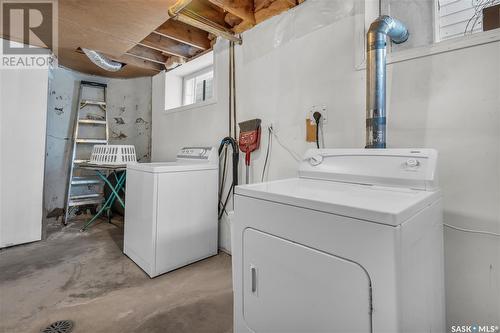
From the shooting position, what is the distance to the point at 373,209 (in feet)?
2.38

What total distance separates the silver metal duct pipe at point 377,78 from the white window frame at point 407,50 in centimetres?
14

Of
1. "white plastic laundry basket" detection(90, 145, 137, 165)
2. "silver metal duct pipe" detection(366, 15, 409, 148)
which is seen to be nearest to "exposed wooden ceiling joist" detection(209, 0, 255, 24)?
"silver metal duct pipe" detection(366, 15, 409, 148)

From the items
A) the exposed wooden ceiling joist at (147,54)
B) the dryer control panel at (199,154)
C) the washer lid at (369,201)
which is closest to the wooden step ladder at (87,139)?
the exposed wooden ceiling joist at (147,54)

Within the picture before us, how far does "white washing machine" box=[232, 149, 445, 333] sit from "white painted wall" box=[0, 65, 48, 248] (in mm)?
2626

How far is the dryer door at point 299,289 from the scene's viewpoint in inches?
30.2

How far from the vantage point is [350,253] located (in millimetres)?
764

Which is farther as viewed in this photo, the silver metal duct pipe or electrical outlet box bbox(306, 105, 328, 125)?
electrical outlet box bbox(306, 105, 328, 125)

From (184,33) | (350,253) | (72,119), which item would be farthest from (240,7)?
(72,119)

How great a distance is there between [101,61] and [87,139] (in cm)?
113

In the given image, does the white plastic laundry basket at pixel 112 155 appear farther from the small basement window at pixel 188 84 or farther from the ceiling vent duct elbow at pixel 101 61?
the ceiling vent duct elbow at pixel 101 61

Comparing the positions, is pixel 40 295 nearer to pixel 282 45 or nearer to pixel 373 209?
pixel 373 209

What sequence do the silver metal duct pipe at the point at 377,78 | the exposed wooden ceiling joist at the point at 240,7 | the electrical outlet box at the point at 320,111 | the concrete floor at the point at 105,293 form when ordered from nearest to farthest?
the silver metal duct pipe at the point at 377,78 → the concrete floor at the point at 105,293 → the electrical outlet box at the point at 320,111 → the exposed wooden ceiling joist at the point at 240,7

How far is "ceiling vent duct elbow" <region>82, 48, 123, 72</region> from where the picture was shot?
9.35 feet

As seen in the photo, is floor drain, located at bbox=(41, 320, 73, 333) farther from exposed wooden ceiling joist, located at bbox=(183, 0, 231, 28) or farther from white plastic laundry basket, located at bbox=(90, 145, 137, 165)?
exposed wooden ceiling joist, located at bbox=(183, 0, 231, 28)
